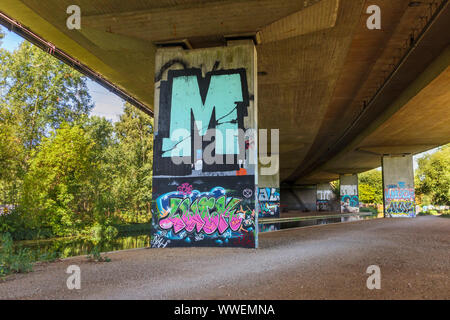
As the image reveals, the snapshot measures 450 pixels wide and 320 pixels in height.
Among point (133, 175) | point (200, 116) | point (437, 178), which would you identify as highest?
point (200, 116)

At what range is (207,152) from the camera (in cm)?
1081

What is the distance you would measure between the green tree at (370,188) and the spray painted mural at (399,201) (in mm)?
52677

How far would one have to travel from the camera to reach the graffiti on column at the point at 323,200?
74188mm

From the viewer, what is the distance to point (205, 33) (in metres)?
11.2

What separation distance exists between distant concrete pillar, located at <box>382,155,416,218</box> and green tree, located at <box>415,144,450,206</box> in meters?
8.37

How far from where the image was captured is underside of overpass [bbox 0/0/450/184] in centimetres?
1021

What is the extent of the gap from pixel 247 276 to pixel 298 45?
982 centimetres

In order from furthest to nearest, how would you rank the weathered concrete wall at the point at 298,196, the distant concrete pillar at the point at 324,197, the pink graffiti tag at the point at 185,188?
the weathered concrete wall at the point at 298,196 < the distant concrete pillar at the point at 324,197 < the pink graffiti tag at the point at 185,188

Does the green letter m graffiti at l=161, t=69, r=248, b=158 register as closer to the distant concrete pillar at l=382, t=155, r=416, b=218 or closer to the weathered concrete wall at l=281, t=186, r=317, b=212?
the distant concrete pillar at l=382, t=155, r=416, b=218

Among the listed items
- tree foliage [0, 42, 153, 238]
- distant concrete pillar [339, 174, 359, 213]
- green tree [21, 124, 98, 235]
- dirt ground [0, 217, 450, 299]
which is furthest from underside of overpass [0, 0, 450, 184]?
distant concrete pillar [339, 174, 359, 213]

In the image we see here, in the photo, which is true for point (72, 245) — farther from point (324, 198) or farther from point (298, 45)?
point (324, 198)

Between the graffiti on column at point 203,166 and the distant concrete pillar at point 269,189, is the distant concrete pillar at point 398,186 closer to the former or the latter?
the distant concrete pillar at point 269,189

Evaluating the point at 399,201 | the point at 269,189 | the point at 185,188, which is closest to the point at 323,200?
the point at 399,201

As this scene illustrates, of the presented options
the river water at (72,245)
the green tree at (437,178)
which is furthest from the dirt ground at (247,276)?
the green tree at (437,178)
